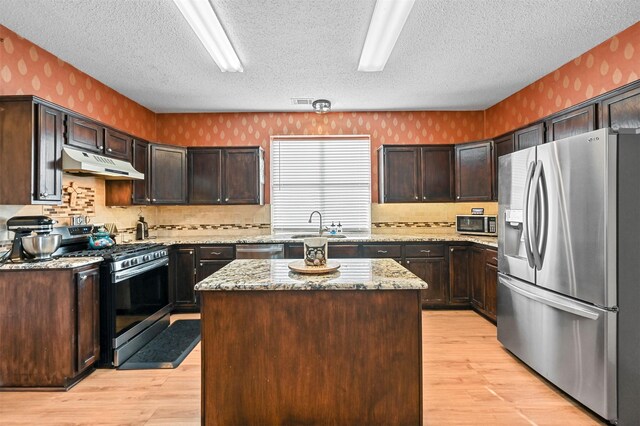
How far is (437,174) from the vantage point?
4.61 meters

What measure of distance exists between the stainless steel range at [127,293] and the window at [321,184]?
6.03ft

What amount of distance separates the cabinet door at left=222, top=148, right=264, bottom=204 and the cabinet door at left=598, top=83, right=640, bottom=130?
370cm

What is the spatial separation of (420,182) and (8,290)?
4463 mm

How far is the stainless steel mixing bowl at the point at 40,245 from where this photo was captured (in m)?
2.55

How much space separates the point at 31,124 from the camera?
2.59 meters

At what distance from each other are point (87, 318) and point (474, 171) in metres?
4.54

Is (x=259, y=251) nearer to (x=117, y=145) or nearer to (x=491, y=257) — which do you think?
(x=117, y=145)

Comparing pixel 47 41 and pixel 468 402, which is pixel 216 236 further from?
pixel 468 402

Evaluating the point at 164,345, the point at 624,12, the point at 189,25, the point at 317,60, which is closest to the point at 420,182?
the point at 317,60

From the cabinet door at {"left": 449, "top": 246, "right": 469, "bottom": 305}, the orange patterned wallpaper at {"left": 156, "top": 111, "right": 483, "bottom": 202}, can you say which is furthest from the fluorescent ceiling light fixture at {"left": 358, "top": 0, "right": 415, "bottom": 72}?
the cabinet door at {"left": 449, "top": 246, "right": 469, "bottom": 305}

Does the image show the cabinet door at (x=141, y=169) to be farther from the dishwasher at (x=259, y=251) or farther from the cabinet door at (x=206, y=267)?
the dishwasher at (x=259, y=251)

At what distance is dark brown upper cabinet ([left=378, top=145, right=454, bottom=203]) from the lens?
4.61 meters

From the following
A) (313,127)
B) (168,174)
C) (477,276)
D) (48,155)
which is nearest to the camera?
(48,155)

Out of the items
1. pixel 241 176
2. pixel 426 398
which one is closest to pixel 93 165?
pixel 241 176
